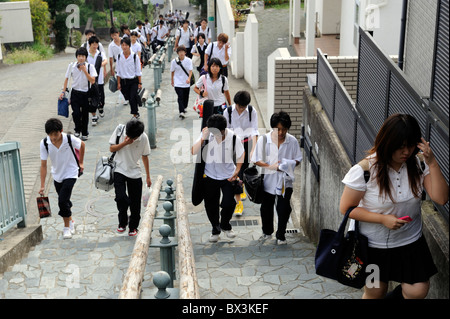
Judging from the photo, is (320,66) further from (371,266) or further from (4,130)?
(4,130)

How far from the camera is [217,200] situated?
7855 millimetres

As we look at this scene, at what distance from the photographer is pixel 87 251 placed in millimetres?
7871

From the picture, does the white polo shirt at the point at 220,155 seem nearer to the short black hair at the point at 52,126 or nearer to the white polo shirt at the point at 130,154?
the white polo shirt at the point at 130,154

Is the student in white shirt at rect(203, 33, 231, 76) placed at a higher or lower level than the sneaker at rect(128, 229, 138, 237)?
higher

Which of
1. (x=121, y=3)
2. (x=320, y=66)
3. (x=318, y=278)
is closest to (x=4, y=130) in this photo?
(x=320, y=66)

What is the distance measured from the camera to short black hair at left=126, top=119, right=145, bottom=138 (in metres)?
7.70

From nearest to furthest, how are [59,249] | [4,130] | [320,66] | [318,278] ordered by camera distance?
[318,278]
[59,249]
[320,66]
[4,130]

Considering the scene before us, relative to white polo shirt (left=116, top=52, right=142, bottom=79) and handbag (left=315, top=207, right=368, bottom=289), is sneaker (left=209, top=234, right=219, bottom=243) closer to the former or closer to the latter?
handbag (left=315, top=207, right=368, bottom=289)

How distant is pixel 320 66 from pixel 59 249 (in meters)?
4.11

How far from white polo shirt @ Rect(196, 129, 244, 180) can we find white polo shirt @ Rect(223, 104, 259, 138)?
4.55ft

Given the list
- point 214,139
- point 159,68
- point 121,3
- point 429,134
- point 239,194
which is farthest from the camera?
point 121,3

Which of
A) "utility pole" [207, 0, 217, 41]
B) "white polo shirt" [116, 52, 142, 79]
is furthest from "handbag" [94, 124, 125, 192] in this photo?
"utility pole" [207, 0, 217, 41]

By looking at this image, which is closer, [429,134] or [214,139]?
[429,134]

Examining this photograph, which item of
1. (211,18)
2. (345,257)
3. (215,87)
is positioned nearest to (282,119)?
(345,257)
